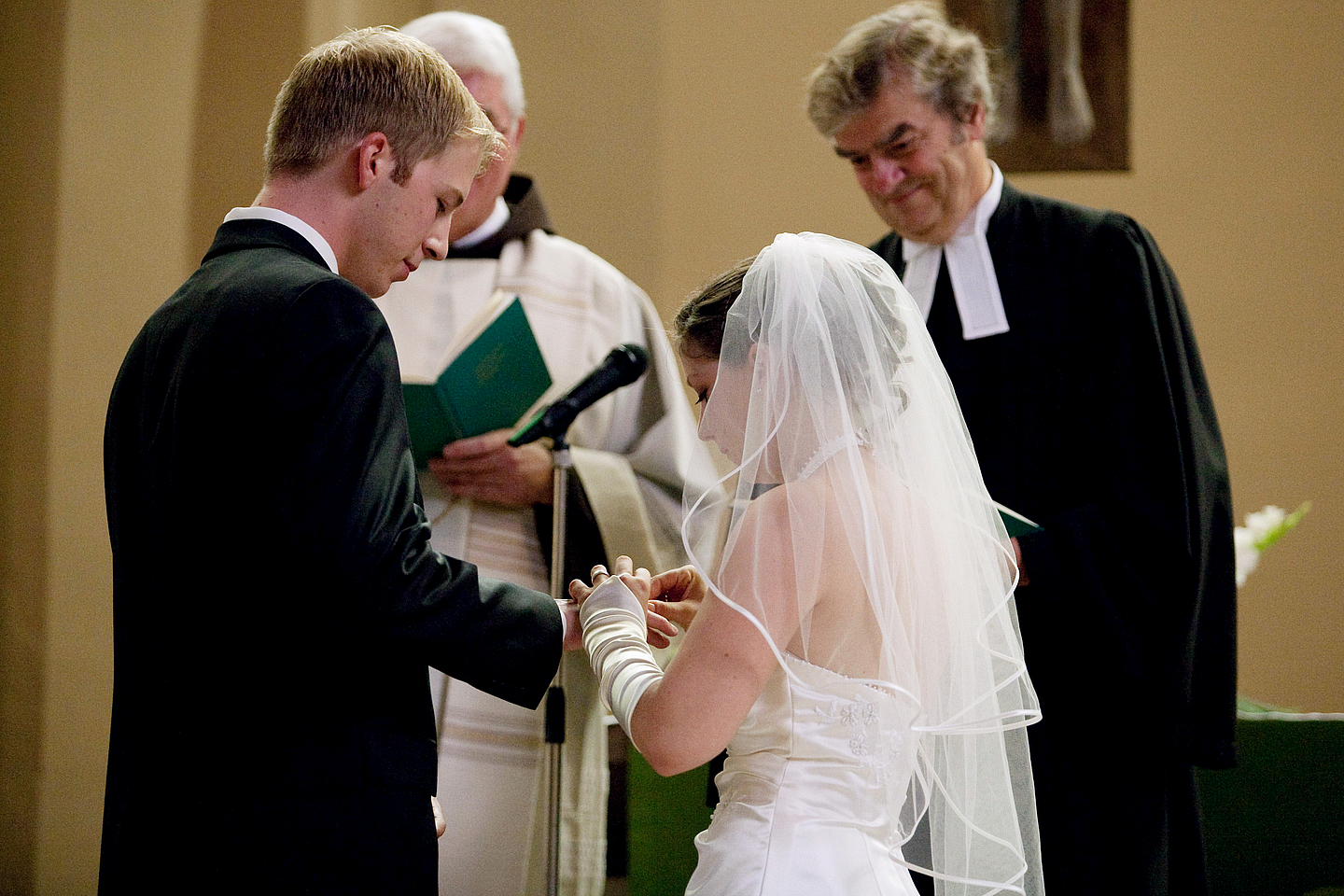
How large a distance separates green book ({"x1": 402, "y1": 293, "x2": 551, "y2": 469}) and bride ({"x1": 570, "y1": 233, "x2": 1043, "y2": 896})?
724mm

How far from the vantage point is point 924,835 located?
81.3 inches

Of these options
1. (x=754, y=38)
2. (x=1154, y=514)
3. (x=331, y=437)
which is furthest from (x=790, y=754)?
(x=754, y=38)

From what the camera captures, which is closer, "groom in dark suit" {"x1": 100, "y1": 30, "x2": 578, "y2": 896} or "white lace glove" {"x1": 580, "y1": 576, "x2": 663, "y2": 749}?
"groom in dark suit" {"x1": 100, "y1": 30, "x2": 578, "y2": 896}

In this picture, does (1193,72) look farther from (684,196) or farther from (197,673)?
(197,673)

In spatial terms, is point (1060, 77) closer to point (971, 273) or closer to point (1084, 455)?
point (971, 273)

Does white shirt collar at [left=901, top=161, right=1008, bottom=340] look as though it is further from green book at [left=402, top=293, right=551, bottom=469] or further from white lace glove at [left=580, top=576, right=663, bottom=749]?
white lace glove at [left=580, top=576, right=663, bottom=749]

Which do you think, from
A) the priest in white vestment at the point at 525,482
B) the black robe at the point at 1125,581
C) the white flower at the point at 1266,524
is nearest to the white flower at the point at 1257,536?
the white flower at the point at 1266,524

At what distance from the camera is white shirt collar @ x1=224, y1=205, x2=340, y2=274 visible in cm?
173

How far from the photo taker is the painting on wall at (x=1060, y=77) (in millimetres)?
4879

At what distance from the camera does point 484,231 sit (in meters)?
3.33

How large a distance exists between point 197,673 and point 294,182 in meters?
0.70

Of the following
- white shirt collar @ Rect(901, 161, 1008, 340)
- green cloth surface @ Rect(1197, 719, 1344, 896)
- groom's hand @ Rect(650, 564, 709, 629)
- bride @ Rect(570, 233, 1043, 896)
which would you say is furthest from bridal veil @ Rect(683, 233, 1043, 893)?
green cloth surface @ Rect(1197, 719, 1344, 896)

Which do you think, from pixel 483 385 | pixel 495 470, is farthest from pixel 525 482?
pixel 483 385

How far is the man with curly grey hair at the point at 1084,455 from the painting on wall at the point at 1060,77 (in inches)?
85.1
